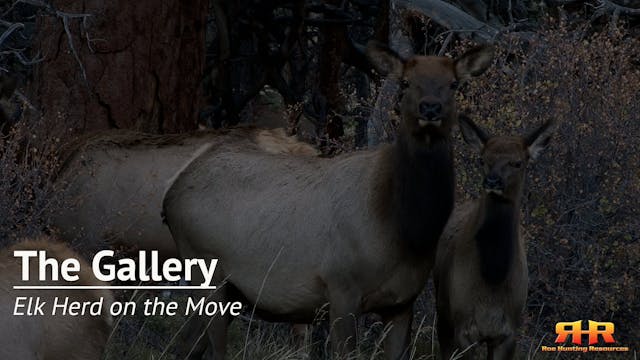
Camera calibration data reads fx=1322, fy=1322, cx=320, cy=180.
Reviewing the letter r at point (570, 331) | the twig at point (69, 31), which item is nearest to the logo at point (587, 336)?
the letter r at point (570, 331)

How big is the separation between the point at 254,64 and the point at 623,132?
7158 millimetres

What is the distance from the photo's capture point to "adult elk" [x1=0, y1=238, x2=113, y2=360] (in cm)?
670

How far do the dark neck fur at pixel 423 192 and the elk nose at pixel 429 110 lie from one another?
23cm

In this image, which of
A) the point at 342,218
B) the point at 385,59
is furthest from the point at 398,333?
the point at 385,59

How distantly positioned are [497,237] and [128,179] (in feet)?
10.2

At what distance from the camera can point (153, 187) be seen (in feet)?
32.4

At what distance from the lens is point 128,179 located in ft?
32.9

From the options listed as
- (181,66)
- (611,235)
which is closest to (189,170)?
(181,66)

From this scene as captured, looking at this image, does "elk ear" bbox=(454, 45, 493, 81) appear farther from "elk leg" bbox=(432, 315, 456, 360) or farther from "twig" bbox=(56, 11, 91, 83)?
"twig" bbox=(56, 11, 91, 83)

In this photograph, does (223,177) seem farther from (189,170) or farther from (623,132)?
(623,132)

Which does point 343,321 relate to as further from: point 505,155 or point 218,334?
point 505,155

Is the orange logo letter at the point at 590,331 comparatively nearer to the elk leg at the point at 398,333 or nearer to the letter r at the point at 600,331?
the letter r at the point at 600,331

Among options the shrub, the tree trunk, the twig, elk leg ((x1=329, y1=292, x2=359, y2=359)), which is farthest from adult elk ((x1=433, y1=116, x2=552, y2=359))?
the tree trunk

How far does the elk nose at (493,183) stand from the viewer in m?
8.06
